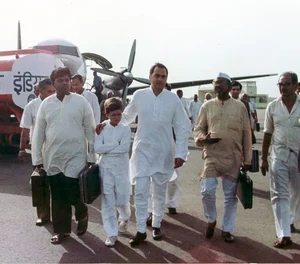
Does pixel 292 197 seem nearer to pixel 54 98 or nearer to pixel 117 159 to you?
pixel 117 159

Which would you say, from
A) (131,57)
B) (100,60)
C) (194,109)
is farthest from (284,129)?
(131,57)

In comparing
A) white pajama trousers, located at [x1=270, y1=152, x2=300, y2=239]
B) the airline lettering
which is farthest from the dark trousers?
the airline lettering

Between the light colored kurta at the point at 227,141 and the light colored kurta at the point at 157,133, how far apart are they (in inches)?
9.9

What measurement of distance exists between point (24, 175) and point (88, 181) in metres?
4.74

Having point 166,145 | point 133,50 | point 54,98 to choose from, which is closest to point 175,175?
point 166,145

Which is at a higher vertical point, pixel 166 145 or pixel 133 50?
pixel 133 50

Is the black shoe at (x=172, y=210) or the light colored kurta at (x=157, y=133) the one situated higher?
the light colored kurta at (x=157, y=133)

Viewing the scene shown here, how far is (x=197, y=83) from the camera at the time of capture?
27.7 m

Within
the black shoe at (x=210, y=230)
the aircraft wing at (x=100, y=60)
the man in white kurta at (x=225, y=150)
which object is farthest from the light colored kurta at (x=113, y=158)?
the aircraft wing at (x=100, y=60)

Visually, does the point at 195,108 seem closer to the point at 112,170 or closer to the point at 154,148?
the point at 154,148

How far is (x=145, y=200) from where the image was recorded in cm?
470

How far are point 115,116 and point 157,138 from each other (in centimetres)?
48

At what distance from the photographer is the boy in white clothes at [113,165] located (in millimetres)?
4676

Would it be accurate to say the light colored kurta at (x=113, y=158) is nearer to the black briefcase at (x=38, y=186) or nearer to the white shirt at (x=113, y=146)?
the white shirt at (x=113, y=146)
